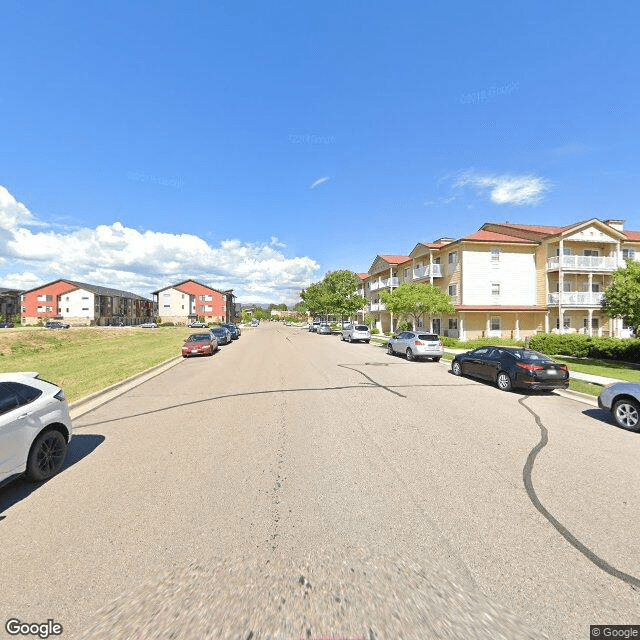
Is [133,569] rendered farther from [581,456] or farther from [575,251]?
[575,251]

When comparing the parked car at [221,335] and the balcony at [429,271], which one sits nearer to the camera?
the parked car at [221,335]

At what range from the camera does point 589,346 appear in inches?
731

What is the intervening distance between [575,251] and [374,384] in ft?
101

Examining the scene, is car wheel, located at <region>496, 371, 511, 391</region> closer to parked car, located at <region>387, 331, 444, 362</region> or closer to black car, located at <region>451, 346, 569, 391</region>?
black car, located at <region>451, 346, 569, 391</region>

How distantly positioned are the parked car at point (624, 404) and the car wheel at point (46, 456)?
10.1 metres

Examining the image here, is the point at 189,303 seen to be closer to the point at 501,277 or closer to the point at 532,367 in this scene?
the point at 501,277

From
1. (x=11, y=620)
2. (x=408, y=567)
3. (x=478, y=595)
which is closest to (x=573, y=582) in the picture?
(x=478, y=595)

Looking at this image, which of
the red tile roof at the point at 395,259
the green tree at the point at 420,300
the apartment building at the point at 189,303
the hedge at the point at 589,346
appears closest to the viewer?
the hedge at the point at 589,346

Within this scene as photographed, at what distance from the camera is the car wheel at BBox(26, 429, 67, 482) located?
4.33 metres

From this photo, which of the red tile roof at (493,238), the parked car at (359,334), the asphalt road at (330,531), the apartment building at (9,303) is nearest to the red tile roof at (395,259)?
the red tile roof at (493,238)

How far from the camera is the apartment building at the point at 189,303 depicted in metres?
87.5

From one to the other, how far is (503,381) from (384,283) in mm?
35944

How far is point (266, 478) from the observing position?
4.48 meters

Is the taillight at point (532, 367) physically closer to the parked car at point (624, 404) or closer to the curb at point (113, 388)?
the parked car at point (624, 404)
